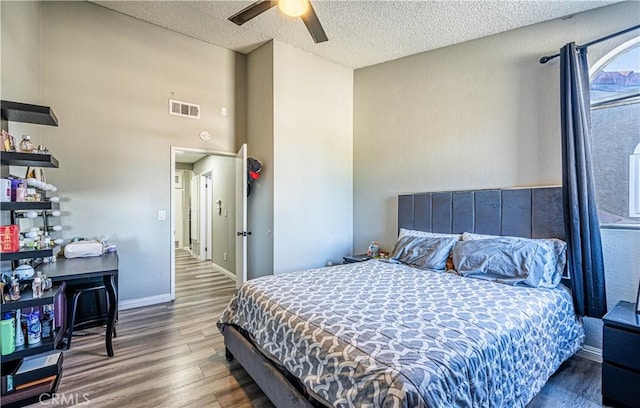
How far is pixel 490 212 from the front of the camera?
10.2 ft

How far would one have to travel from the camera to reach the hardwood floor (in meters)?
2.00

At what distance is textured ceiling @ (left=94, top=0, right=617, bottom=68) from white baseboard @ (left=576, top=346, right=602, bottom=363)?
296 cm

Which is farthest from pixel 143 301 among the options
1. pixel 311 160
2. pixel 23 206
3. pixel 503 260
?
pixel 503 260

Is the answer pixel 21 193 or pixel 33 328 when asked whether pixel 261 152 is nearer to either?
pixel 21 193

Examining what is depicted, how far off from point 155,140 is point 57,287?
2.15 meters

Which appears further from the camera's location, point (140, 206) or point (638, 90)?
point (140, 206)

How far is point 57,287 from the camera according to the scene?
87.7 inches

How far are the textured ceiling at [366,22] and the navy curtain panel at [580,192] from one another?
0.67m

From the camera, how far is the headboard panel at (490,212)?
2762 mm

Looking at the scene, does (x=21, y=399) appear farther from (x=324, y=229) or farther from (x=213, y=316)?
(x=324, y=229)

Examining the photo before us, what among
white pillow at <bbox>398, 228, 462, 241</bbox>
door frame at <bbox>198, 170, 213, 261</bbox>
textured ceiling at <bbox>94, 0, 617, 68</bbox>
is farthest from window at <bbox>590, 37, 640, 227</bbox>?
door frame at <bbox>198, 170, 213, 261</bbox>

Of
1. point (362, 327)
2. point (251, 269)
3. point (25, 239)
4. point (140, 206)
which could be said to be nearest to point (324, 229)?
point (251, 269)

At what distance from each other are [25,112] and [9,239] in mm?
969

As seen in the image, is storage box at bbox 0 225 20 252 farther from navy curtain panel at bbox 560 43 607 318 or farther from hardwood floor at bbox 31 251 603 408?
navy curtain panel at bbox 560 43 607 318
